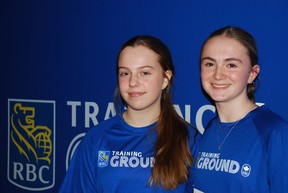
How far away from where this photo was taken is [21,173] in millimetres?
1874

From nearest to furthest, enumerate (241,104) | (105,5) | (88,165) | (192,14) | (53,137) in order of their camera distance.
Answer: (241,104), (88,165), (192,14), (105,5), (53,137)

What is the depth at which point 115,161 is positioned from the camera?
121 centimetres

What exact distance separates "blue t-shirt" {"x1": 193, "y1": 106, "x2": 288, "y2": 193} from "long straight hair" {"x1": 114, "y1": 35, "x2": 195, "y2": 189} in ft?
0.17

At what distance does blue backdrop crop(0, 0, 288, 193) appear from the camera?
1.32 metres

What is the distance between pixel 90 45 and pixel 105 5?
168 millimetres

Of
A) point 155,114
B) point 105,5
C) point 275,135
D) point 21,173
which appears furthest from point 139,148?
point 21,173

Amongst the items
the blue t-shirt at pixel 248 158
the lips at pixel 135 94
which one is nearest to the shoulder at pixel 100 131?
the lips at pixel 135 94

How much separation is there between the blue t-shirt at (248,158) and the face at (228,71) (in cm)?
8

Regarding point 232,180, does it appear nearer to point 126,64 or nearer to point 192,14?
point 126,64

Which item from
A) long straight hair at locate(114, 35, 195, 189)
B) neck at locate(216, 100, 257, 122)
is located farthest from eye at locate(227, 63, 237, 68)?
long straight hair at locate(114, 35, 195, 189)

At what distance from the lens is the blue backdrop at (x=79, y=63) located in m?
1.32

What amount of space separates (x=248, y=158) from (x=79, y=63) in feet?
2.82

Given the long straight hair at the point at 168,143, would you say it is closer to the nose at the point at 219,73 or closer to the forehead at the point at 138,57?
the forehead at the point at 138,57

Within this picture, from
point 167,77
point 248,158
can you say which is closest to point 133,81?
point 167,77
